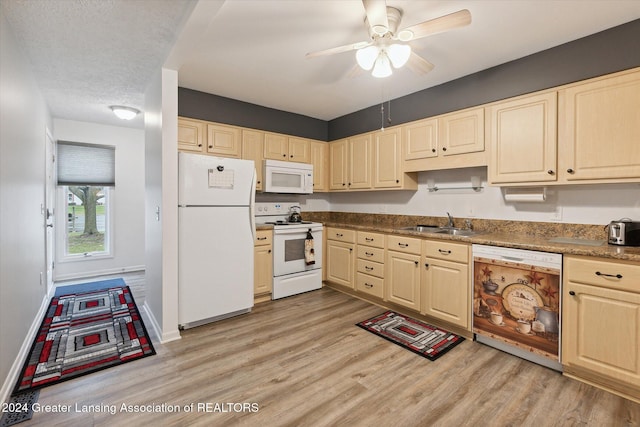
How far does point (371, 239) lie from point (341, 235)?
528mm

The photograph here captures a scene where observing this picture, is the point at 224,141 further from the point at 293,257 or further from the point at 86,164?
the point at 86,164

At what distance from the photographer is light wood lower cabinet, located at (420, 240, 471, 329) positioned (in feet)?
8.61

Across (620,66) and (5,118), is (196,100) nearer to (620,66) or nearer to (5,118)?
(5,118)

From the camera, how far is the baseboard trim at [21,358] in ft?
5.98

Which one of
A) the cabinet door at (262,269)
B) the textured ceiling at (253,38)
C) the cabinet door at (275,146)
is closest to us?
the textured ceiling at (253,38)

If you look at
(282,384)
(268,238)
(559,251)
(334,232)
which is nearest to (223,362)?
(282,384)

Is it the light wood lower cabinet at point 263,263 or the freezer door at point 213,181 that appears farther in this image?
the light wood lower cabinet at point 263,263

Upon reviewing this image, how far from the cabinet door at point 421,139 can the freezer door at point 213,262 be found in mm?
1987

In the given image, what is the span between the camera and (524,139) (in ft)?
8.38

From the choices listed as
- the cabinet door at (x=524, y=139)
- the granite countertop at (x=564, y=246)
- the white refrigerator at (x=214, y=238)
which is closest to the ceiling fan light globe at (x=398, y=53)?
the cabinet door at (x=524, y=139)

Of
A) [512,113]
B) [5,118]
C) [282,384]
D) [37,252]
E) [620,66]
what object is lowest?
[282,384]

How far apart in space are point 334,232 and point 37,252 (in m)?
3.19

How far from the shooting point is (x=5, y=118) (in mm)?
1929

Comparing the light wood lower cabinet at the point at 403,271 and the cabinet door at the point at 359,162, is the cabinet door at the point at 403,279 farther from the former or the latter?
the cabinet door at the point at 359,162
